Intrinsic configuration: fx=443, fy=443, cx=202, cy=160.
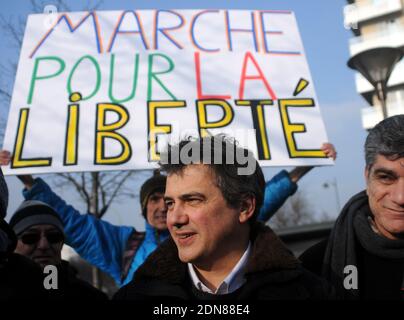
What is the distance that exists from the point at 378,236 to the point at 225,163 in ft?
1.99

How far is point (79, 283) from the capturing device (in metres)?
1.78

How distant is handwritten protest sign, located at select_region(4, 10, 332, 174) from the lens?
2.49 metres

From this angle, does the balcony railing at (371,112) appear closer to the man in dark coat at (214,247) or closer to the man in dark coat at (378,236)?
the man in dark coat at (378,236)

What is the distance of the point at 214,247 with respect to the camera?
1.40 metres

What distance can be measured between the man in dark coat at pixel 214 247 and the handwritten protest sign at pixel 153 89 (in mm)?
Result: 988

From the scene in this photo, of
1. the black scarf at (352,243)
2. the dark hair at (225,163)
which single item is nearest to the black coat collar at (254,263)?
the dark hair at (225,163)

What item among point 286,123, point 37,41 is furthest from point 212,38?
point 37,41

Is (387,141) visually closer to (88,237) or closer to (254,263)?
(254,263)

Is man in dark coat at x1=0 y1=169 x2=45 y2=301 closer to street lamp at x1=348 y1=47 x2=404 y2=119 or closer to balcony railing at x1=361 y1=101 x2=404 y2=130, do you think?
street lamp at x1=348 y1=47 x2=404 y2=119

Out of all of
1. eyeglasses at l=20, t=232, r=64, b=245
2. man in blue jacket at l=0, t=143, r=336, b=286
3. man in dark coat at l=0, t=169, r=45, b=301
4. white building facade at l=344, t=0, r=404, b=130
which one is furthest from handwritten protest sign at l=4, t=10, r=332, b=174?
white building facade at l=344, t=0, r=404, b=130

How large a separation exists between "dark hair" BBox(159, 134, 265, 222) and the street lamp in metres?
2.25

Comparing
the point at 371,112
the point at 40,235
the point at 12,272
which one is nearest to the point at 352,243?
the point at 12,272

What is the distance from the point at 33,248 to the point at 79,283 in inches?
16.7
